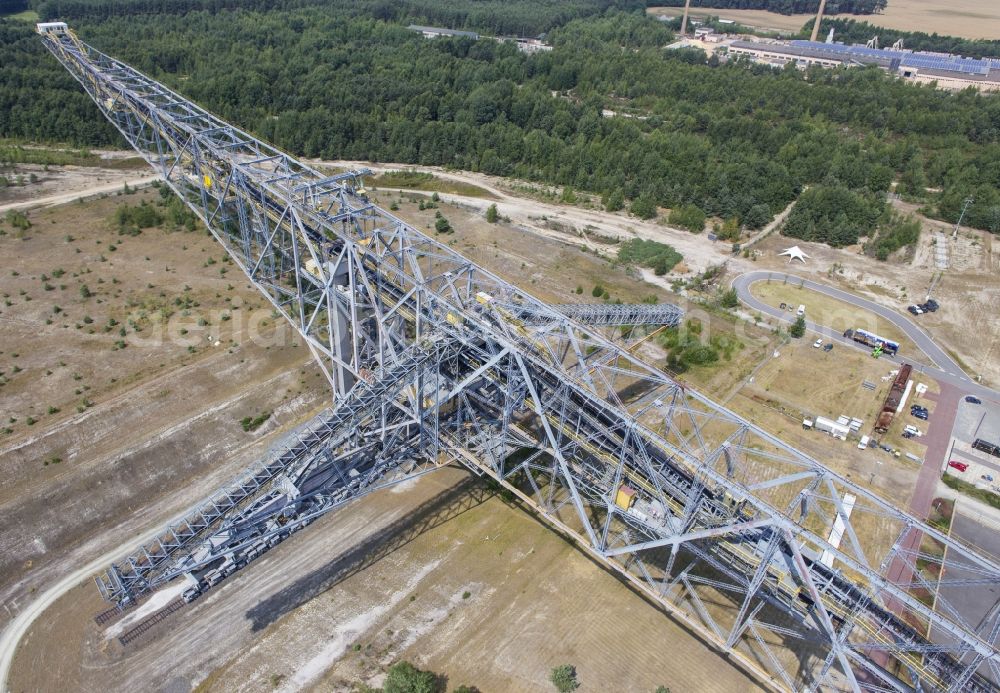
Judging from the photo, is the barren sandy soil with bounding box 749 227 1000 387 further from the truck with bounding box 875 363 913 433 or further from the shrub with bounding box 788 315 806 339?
the shrub with bounding box 788 315 806 339

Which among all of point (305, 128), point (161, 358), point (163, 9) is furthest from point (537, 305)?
point (163, 9)

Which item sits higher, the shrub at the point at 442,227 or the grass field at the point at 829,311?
the shrub at the point at 442,227

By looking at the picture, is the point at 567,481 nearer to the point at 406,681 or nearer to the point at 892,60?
the point at 406,681

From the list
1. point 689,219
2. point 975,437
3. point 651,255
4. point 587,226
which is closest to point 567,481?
point 975,437

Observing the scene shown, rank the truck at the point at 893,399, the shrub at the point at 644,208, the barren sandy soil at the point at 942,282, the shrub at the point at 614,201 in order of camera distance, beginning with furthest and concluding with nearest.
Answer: the shrub at the point at 614,201
the shrub at the point at 644,208
the barren sandy soil at the point at 942,282
the truck at the point at 893,399

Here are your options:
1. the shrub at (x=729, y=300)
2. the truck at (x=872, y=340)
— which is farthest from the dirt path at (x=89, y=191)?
the truck at (x=872, y=340)

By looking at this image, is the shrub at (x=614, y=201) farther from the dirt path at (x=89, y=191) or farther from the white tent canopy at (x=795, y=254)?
the dirt path at (x=89, y=191)
